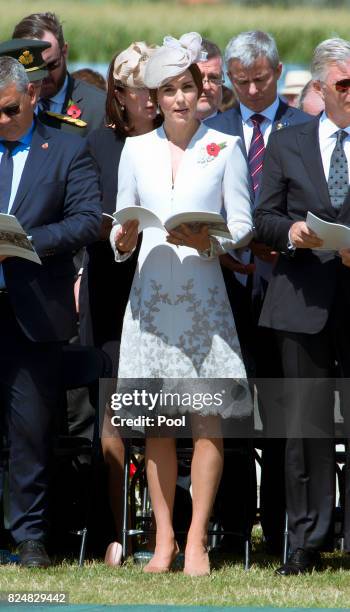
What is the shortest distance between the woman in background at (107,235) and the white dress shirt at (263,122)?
56 cm

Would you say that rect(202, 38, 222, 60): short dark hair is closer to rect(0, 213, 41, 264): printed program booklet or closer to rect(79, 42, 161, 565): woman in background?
rect(79, 42, 161, 565): woman in background

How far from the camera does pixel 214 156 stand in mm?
6652

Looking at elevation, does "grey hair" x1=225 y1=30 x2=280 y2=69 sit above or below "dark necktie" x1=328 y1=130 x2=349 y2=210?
above

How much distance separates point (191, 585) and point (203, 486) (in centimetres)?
56

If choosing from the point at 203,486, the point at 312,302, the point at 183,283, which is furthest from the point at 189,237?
the point at 203,486

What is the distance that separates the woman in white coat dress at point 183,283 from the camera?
6582 millimetres

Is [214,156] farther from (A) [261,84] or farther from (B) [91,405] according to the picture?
(B) [91,405]

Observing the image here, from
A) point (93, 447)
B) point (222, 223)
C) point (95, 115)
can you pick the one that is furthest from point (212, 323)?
point (95, 115)

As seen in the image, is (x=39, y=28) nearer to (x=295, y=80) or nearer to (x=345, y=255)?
(x=345, y=255)

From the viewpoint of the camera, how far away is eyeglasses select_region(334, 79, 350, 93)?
256 inches

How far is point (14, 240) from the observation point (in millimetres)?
6352
